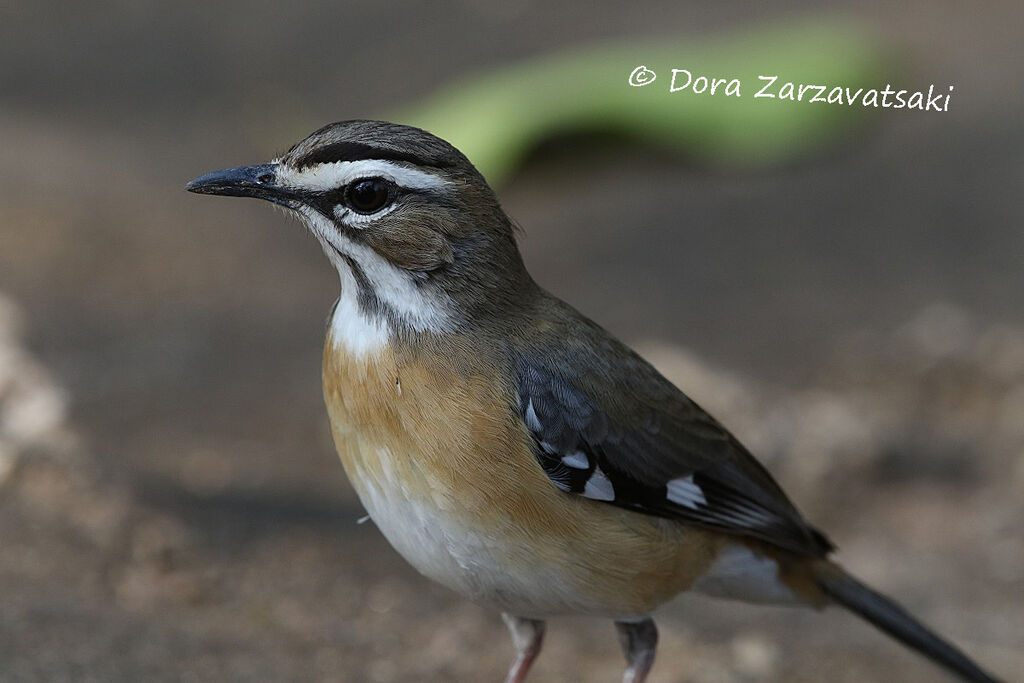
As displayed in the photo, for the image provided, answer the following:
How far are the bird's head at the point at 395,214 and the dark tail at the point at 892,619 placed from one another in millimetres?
2130

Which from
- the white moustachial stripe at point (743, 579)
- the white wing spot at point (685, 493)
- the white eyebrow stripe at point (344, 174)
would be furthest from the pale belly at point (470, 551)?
the white eyebrow stripe at point (344, 174)

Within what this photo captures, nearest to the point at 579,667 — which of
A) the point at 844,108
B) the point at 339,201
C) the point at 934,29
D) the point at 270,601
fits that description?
the point at 270,601

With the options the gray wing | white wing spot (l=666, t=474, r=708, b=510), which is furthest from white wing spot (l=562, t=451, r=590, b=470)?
white wing spot (l=666, t=474, r=708, b=510)

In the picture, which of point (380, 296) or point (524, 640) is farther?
point (524, 640)

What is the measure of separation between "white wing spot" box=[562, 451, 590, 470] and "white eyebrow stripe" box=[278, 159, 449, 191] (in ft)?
3.68

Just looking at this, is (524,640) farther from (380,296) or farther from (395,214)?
(395,214)

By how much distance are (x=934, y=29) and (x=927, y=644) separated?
879 centimetres

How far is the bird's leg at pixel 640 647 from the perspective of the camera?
5.66m

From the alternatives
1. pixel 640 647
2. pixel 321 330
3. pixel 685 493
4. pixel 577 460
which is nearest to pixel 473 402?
pixel 577 460

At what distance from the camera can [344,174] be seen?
4.74 metres

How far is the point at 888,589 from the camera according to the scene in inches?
313

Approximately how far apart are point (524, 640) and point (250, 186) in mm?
2234

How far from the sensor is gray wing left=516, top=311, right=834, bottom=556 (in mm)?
4992

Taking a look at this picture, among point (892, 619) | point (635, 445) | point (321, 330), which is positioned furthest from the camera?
point (321, 330)
